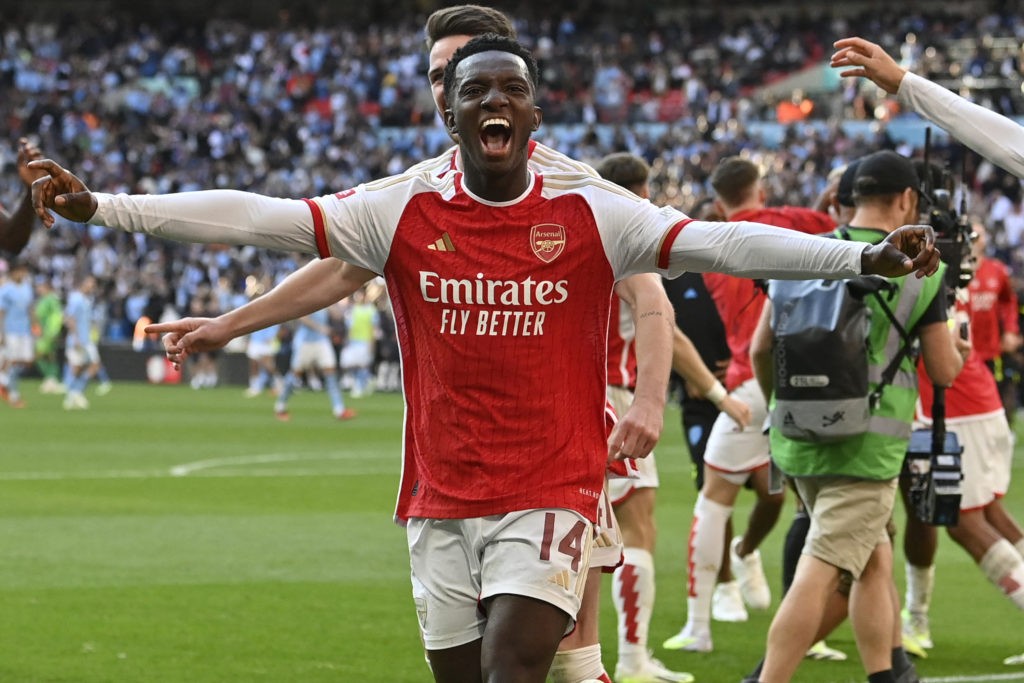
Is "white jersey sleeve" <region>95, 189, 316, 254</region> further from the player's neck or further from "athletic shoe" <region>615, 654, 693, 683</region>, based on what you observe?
"athletic shoe" <region>615, 654, 693, 683</region>

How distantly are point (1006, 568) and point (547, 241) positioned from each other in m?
4.71

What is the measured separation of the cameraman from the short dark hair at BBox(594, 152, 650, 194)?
142 cm

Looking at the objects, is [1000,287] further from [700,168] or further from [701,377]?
[700,168]

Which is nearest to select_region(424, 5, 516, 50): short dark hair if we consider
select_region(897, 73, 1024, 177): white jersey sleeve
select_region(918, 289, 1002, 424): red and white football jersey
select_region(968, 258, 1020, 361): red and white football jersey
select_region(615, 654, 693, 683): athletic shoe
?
select_region(897, 73, 1024, 177): white jersey sleeve

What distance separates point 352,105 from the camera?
5362 centimetres

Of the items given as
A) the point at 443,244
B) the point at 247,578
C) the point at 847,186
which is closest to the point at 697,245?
the point at 443,244

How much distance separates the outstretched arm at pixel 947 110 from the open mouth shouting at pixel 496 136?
138 cm

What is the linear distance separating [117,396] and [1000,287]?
25.5m

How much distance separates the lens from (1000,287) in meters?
12.1

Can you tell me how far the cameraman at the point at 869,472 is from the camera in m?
6.75

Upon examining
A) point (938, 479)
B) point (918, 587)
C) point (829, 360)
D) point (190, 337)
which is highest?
point (190, 337)

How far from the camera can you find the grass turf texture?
8.52 m

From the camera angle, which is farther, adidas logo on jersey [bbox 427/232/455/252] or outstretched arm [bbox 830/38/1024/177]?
outstretched arm [bbox 830/38/1024/177]

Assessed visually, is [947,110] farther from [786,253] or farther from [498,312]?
[498,312]
